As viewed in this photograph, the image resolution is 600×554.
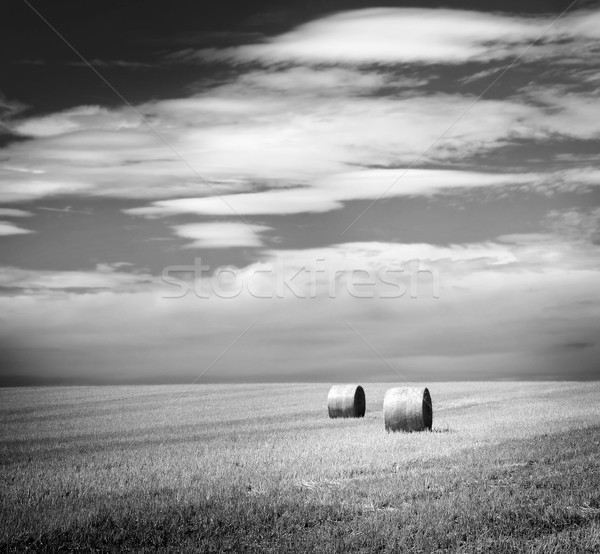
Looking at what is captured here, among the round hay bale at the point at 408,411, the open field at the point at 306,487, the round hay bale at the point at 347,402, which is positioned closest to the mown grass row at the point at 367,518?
the open field at the point at 306,487

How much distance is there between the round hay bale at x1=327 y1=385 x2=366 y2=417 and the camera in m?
24.6

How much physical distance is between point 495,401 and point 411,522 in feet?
79.7

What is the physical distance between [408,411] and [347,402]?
16.8 ft

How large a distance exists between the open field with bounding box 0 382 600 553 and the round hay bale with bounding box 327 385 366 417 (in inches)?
67.3

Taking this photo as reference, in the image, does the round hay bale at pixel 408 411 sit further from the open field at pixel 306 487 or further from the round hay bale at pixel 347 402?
the round hay bale at pixel 347 402

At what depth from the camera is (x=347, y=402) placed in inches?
970

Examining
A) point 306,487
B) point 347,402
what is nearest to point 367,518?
point 306,487

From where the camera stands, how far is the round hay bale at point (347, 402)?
24.6 meters

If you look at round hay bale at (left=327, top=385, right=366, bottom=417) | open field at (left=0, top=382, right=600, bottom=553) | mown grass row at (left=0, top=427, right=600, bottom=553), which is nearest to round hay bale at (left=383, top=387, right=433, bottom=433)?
open field at (left=0, top=382, right=600, bottom=553)

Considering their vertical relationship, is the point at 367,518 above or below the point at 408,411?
below

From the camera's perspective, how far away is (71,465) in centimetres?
1440

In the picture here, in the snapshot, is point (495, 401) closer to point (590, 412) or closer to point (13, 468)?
point (590, 412)

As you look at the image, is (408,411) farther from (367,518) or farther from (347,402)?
(367,518)

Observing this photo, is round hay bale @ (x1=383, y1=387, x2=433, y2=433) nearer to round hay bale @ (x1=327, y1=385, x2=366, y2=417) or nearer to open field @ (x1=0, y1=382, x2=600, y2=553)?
open field @ (x1=0, y1=382, x2=600, y2=553)
